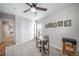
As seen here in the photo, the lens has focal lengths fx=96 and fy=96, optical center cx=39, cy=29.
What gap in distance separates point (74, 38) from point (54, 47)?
1.42 feet

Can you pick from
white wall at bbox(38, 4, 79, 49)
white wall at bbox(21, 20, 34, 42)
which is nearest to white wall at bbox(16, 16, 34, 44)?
white wall at bbox(21, 20, 34, 42)

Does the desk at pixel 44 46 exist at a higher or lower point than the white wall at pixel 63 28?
lower

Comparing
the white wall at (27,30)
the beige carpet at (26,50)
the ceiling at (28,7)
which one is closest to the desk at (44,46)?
the beige carpet at (26,50)

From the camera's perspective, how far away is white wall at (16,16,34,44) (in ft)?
6.48

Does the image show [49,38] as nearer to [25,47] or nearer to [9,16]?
[25,47]

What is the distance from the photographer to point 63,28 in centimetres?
195

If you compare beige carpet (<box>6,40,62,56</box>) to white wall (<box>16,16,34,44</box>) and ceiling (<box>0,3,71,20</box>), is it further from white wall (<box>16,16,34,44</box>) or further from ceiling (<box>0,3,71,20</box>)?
ceiling (<box>0,3,71,20</box>)

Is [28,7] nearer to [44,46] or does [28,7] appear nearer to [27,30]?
[27,30]

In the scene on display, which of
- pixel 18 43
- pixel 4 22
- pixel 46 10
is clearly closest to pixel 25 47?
pixel 18 43

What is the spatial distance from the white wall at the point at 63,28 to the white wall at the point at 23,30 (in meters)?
0.25

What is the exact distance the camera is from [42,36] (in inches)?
79.4

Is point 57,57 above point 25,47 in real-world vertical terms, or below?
below

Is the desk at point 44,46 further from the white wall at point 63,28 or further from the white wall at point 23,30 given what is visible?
the white wall at point 23,30

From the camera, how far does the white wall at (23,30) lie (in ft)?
6.48
